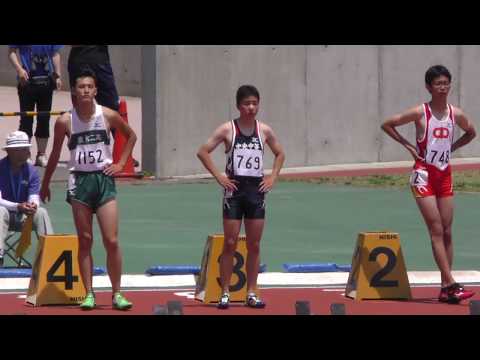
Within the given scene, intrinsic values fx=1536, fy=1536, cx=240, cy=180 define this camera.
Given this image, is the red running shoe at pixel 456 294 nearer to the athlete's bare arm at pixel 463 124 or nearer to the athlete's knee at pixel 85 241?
the athlete's bare arm at pixel 463 124

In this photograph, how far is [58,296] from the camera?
13.2 m

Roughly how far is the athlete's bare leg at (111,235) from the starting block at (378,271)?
7.28ft

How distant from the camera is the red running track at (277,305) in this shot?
12773 millimetres

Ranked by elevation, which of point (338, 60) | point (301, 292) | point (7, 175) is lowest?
point (301, 292)

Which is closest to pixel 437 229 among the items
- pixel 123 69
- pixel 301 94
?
pixel 301 94

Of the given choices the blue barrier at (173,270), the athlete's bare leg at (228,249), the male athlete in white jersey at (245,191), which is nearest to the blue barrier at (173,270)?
the blue barrier at (173,270)

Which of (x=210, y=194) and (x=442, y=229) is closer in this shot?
(x=442, y=229)

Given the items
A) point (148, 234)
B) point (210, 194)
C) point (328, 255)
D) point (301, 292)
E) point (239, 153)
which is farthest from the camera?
point (210, 194)

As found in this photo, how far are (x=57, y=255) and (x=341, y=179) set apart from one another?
423 inches

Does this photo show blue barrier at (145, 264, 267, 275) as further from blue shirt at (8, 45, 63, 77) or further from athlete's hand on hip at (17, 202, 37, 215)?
blue shirt at (8, 45, 63, 77)

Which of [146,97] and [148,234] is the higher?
[146,97]

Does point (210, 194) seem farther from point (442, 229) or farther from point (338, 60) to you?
point (442, 229)

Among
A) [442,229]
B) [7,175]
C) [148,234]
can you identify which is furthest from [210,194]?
[442,229]

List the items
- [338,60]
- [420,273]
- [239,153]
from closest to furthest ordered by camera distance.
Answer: [239,153] → [420,273] → [338,60]
